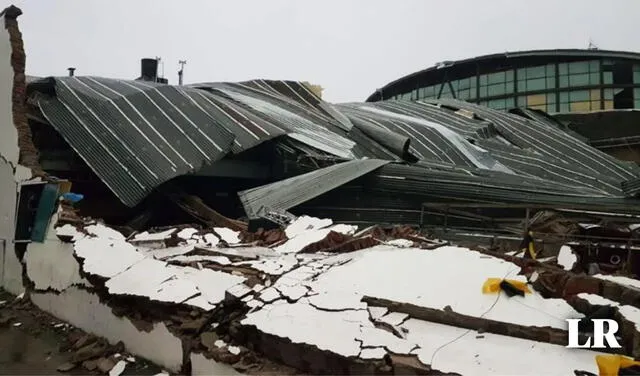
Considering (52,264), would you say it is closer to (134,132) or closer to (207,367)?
(207,367)

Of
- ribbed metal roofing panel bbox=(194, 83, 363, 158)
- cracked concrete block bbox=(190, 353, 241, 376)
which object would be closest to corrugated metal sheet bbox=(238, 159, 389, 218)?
ribbed metal roofing panel bbox=(194, 83, 363, 158)

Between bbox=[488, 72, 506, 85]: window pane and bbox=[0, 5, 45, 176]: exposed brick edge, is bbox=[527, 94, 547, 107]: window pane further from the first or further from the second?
bbox=[0, 5, 45, 176]: exposed brick edge

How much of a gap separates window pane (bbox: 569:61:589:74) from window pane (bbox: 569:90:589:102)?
127 cm

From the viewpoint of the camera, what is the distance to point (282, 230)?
6250mm

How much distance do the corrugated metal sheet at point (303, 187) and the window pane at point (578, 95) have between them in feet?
73.4

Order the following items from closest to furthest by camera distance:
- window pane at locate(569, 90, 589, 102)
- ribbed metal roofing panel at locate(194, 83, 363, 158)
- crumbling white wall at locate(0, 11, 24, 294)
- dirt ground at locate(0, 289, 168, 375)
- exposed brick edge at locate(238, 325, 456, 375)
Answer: exposed brick edge at locate(238, 325, 456, 375) → dirt ground at locate(0, 289, 168, 375) → crumbling white wall at locate(0, 11, 24, 294) → ribbed metal roofing panel at locate(194, 83, 363, 158) → window pane at locate(569, 90, 589, 102)

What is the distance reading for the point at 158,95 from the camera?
32.7ft

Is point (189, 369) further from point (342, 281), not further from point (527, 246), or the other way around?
point (527, 246)

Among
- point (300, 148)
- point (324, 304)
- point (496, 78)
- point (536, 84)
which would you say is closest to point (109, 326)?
point (324, 304)

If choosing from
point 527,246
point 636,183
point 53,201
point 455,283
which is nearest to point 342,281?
point 455,283

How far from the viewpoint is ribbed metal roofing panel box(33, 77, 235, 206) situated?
25.4ft

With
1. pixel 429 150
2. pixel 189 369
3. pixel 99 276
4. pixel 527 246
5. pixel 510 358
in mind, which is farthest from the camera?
pixel 429 150

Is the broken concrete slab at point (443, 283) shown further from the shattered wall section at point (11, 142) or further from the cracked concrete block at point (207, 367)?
the shattered wall section at point (11, 142)

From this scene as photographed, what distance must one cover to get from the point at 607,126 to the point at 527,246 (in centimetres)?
1657
